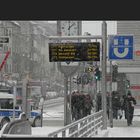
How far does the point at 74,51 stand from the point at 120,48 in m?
3.24

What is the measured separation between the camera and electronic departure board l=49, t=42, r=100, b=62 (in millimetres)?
25172

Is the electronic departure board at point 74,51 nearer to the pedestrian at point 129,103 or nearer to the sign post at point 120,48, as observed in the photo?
the sign post at point 120,48

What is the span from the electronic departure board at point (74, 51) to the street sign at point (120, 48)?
2.37 meters

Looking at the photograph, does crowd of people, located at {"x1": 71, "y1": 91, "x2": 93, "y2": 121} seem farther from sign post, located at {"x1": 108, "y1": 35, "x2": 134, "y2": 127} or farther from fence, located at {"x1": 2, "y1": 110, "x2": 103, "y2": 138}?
fence, located at {"x1": 2, "y1": 110, "x2": 103, "y2": 138}

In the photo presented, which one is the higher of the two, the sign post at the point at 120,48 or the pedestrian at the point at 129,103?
the sign post at the point at 120,48

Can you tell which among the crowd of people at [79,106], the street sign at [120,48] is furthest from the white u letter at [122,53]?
the crowd of people at [79,106]

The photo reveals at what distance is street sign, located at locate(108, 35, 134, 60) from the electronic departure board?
93.4 inches

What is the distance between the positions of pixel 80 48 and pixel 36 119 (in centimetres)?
555

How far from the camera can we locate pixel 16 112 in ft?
91.5

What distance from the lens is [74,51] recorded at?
25516 millimetres

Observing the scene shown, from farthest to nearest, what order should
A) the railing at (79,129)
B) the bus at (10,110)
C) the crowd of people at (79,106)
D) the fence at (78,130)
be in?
the crowd of people at (79,106), the bus at (10,110), the railing at (79,129), the fence at (78,130)

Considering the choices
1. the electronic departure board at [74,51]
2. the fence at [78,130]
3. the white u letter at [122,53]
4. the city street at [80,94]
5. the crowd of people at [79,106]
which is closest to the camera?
the fence at [78,130]

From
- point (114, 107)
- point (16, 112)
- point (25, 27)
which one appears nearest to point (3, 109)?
point (16, 112)

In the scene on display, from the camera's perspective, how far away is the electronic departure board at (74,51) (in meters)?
25.2
